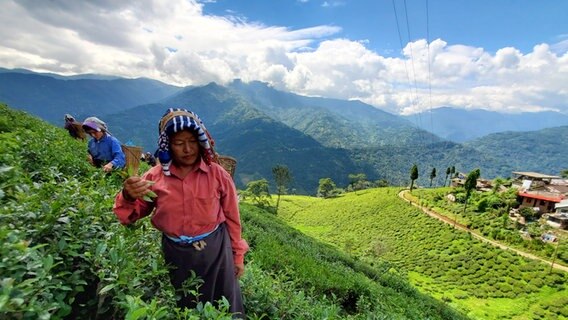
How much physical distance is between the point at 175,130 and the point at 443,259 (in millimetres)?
52959

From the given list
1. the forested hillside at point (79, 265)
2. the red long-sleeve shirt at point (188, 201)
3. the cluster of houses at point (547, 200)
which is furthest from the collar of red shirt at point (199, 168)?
the cluster of houses at point (547, 200)

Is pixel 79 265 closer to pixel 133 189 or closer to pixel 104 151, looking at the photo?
pixel 133 189

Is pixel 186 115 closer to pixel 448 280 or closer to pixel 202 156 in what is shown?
pixel 202 156

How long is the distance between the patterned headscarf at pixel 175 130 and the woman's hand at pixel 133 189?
0.34m

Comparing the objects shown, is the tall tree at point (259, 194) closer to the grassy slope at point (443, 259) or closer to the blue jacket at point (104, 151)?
the grassy slope at point (443, 259)

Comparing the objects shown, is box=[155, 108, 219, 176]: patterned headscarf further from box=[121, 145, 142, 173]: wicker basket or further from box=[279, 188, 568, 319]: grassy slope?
box=[279, 188, 568, 319]: grassy slope

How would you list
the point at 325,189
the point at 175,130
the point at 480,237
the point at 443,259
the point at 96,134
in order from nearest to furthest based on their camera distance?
the point at 175,130 → the point at 96,134 → the point at 443,259 → the point at 480,237 → the point at 325,189

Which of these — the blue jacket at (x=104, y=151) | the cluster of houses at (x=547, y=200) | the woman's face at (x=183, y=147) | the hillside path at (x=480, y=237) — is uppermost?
the woman's face at (x=183, y=147)

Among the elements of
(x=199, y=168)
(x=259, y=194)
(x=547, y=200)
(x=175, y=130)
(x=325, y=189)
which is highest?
(x=175, y=130)

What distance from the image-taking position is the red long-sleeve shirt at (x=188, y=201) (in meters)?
2.59

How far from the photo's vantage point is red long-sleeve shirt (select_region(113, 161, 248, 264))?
8.51 feet

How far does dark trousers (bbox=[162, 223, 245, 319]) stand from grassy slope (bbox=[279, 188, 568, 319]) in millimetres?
30983

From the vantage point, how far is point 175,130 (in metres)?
2.57

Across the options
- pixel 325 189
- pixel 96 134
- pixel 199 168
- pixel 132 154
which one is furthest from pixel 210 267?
pixel 325 189
